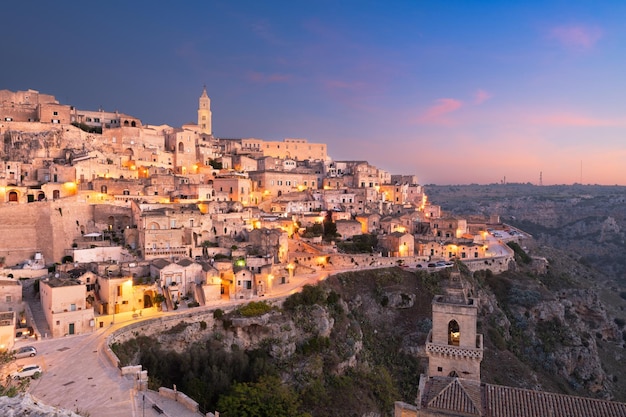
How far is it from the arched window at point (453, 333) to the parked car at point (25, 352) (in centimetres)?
2086

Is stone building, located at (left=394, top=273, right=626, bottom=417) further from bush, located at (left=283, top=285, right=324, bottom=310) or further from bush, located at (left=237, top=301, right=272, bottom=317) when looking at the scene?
bush, located at (left=283, top=285, right=324, bottom=310)

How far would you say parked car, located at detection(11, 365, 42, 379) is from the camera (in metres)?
19.3

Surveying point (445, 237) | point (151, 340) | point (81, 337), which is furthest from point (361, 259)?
point (81, 337)

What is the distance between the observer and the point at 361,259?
153 feet

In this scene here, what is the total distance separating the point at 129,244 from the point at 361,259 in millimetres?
22845

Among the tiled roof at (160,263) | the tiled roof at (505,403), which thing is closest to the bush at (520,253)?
the tiled roof at (160,263)

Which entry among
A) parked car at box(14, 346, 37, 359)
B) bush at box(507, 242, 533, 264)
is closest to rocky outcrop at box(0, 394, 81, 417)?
parked car at box(14, 346, 37, 359)

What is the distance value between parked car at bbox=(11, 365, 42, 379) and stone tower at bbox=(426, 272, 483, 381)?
17243 millimetres

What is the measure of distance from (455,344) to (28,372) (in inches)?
749

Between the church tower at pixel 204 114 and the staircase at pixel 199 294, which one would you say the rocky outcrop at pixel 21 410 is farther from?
the church tower at pixel 204 114

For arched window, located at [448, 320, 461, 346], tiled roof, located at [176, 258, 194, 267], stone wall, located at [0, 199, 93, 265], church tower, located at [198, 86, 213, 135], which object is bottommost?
arched window, located at [448, 320, 461, 346]

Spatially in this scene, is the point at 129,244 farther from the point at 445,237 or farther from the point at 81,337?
the point at 445,237

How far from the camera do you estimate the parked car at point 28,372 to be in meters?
19.3

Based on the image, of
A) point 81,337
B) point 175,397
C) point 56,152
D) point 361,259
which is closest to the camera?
point 175,397
